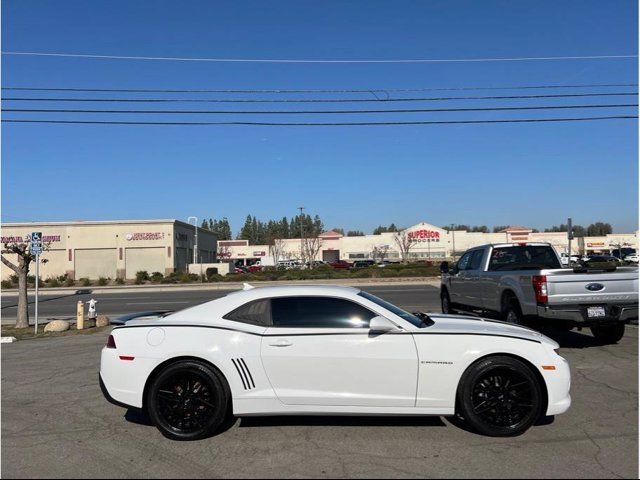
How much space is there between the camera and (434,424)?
5.12 meters

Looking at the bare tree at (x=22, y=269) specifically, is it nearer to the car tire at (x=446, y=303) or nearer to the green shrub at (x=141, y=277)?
the car tire at (x=446, y=303)

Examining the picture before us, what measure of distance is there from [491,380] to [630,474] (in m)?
1.26

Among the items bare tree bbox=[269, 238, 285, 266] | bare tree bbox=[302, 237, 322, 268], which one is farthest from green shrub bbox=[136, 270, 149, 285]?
bare tree bbox=[269, 238, 285, 266]

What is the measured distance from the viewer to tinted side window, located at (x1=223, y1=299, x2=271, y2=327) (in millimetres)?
5090

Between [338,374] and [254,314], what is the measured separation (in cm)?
102

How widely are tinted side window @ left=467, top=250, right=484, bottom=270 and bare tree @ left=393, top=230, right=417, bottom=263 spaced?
3052 inches

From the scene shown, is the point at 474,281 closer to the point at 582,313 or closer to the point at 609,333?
the point at 609,333

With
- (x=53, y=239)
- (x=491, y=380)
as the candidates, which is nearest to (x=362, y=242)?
(x=53, y=239)

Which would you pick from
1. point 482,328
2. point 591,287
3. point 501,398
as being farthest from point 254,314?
point 591,287

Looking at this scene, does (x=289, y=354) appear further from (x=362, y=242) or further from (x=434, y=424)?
(x=362, y=242)

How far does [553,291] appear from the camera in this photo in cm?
848

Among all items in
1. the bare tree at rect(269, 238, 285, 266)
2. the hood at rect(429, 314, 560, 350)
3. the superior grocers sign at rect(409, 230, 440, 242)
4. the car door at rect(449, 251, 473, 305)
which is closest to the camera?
the hood at rect(429, 314, 560, 350)

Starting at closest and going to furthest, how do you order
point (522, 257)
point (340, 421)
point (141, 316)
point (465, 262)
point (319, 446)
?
point (319, 446), point (340, 421), point (141, 316), point (522, 257), point (465, 262)

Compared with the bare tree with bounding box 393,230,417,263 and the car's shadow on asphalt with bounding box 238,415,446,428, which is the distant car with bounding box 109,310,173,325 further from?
the bare tree with bounding box 393,230,417,263
